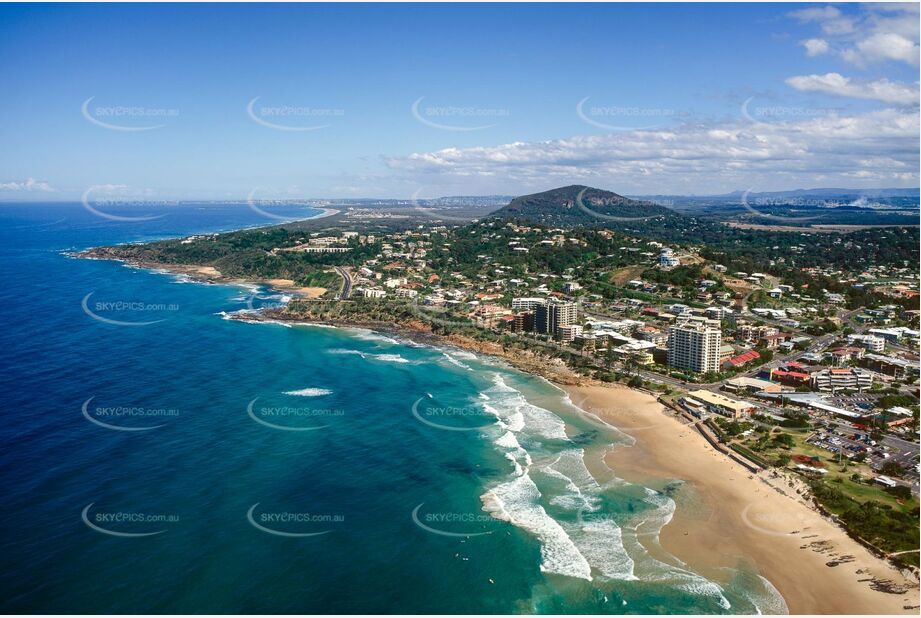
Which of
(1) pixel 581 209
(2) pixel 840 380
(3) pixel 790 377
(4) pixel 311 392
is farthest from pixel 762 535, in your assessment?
(1) pixel 581 209

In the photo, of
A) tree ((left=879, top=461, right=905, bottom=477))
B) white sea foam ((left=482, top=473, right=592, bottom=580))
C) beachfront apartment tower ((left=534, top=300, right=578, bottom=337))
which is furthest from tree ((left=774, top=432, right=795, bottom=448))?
beachfront apartment tower ((left=534, top=300, right=578, bottom=337))

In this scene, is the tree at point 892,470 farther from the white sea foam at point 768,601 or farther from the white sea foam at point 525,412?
the white sea foam at point 525,412

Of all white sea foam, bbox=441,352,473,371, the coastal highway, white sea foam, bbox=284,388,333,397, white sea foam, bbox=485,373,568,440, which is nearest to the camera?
white sea foam, bbox=485,373,568,440

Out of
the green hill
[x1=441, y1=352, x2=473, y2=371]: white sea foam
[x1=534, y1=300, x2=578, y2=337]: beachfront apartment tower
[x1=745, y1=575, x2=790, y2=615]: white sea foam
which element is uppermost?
the green hill

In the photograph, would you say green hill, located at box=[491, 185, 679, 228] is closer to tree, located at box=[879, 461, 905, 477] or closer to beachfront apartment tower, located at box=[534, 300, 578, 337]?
beachfront apartment tower, located at box=[534, 300, 578, 337]

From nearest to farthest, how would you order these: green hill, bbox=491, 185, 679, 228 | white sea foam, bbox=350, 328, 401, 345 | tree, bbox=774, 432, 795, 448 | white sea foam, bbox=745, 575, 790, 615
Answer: white sea foam, bbox=745, 575, 790, 615
tree, bbox=774, 432, 795, 448
white sea foam, bbox=350, 328, 401, 345
green hill, bbox=491, 185, 679, 228

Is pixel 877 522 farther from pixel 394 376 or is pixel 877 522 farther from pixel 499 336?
pixel 499 336
